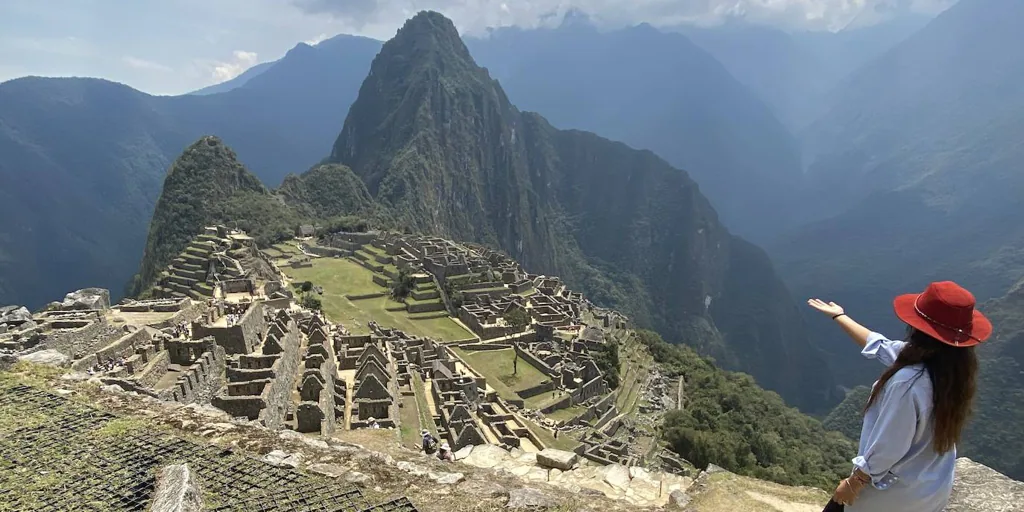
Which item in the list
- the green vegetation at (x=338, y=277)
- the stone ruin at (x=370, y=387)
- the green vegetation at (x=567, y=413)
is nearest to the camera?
the stone ruin at (x=370, y=387)

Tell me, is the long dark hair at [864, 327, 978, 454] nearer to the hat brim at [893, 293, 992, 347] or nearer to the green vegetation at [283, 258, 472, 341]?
the hat brim at [893, 293, 992, 347]

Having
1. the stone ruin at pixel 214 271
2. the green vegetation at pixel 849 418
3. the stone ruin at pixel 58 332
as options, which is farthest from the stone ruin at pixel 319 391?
the green vegetation at pixel 849 418

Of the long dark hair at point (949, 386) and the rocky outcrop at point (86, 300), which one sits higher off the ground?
the long dark hair at point (949, 386)

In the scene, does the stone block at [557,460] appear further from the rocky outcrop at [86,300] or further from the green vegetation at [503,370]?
the green vegetation at [503,370]

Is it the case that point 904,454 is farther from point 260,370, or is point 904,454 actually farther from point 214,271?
point 214,271

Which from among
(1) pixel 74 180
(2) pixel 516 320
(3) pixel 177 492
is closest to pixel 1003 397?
(2) pixel 516 320

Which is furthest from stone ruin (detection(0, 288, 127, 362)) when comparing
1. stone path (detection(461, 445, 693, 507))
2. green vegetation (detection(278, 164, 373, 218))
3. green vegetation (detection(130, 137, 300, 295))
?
green vegetation (detection(278, 164, 373, 218))

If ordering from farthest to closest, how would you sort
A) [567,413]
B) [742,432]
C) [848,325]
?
1. [742,432]
2. [567,413]
3. [848,325]
